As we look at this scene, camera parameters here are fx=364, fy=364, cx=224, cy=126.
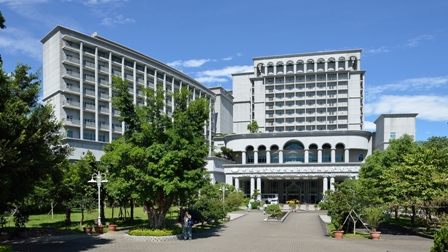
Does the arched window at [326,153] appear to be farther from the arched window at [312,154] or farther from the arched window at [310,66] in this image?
the arched window at [310,66]

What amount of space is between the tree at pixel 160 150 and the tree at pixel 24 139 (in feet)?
13.3

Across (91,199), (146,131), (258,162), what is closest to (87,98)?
(258,162)

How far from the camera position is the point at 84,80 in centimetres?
6166

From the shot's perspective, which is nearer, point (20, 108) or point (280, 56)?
point (20, 108)

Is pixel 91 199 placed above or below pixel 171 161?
below

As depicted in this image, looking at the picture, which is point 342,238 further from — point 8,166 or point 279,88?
point 279,88

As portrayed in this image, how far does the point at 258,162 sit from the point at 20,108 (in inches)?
2418

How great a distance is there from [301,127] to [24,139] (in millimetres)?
81512

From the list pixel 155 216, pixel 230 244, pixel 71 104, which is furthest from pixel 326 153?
pixel 230 244

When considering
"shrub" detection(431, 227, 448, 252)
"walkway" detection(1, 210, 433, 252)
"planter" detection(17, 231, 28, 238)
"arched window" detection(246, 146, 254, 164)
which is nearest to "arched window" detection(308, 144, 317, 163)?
"arched window" detection(246, 146, 254, 164)

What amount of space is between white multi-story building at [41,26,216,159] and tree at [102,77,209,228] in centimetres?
3029

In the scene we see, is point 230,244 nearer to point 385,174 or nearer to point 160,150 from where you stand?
point 160,150

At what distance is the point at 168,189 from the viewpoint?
19.7 meters

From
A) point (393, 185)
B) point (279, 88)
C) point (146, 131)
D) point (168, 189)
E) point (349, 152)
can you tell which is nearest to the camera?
point (168, 189)
